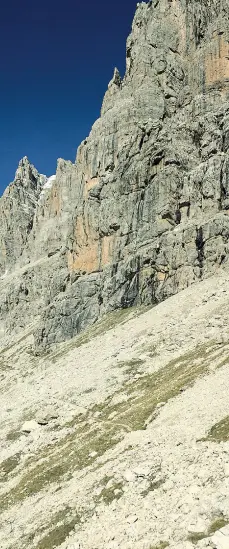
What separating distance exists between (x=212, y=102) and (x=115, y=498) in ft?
332

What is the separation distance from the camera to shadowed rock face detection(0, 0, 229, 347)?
87.1 metres

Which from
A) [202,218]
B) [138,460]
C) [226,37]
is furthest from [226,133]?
[138,460]

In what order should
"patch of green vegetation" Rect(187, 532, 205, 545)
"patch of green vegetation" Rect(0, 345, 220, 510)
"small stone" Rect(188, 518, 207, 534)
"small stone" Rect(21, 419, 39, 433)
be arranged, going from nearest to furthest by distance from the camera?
"patch of green vegetation" Rect(187, 532, 205, 545) → "small stone" Rect(188, 518, 207, 534) → "patch of green vegetation" Rect(0, 345, 220, 510) → "small stone" Rect(21, 419, 39, 433)

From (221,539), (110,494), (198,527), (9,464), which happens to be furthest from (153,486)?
(9,464)

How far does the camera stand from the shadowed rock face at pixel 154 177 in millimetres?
87062

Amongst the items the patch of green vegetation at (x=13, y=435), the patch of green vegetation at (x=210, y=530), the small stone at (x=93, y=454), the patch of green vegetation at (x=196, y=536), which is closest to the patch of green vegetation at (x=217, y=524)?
the patch of green vegetation at (x=210, y=530)

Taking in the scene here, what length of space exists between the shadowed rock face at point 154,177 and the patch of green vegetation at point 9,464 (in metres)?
49.9

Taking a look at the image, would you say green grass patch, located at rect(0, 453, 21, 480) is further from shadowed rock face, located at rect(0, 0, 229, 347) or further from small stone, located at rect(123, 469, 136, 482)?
shadowed rock face, located at rect(0, 0, 229, 347)

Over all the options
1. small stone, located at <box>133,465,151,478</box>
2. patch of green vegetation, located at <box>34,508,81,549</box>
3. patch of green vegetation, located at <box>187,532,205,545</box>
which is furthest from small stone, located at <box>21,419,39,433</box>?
patch of green vegetation, located at <box>187,532,205,545</box>

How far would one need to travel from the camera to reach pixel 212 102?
106m

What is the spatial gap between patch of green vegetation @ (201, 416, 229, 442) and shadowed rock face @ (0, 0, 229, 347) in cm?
5471

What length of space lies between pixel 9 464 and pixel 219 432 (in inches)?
845

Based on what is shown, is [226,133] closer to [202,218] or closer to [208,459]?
[202,218]

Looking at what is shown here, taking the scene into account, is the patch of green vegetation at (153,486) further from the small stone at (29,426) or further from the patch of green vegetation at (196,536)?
the small stone at (29,426)
